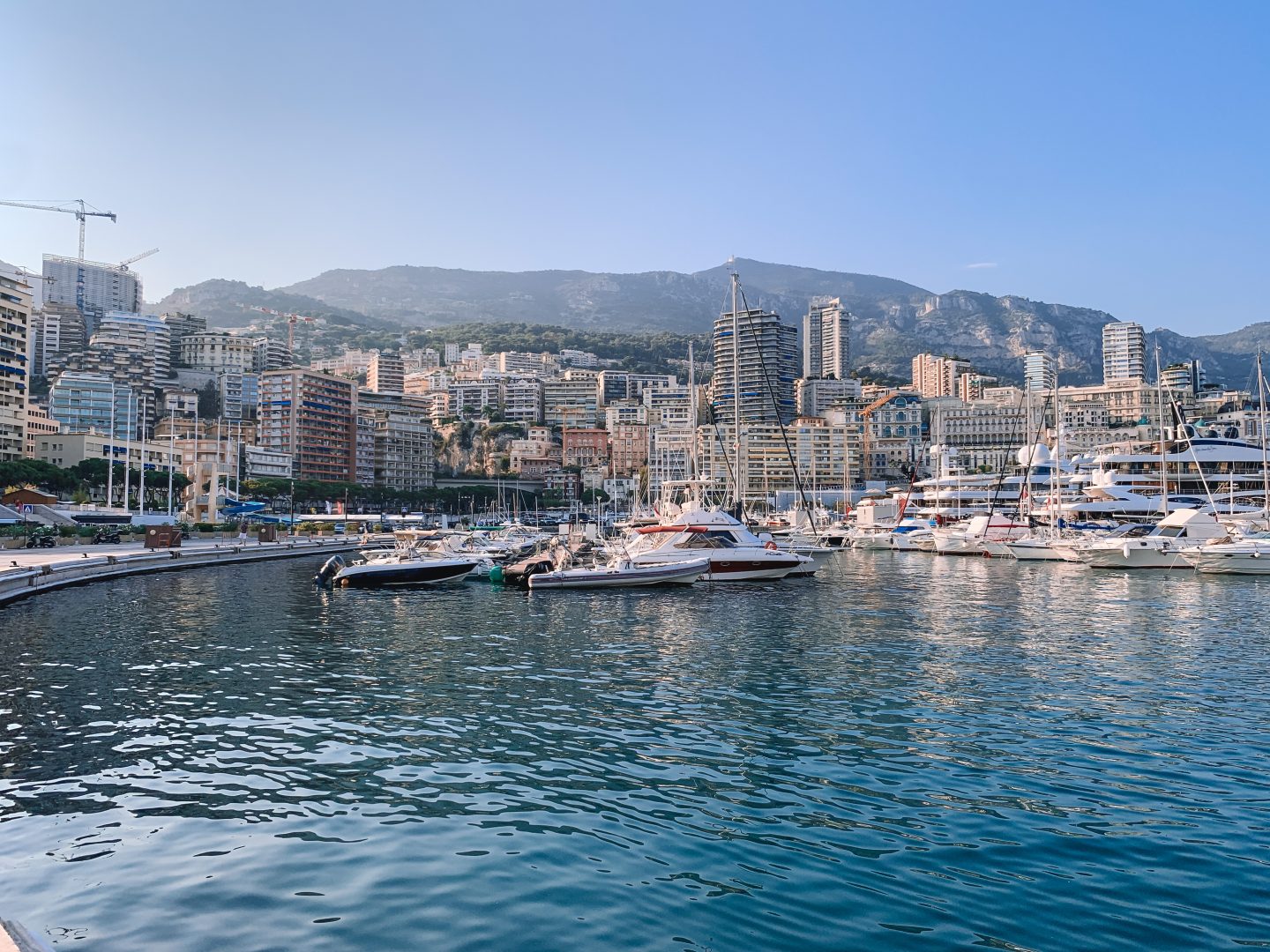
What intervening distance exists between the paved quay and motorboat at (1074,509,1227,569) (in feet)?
169

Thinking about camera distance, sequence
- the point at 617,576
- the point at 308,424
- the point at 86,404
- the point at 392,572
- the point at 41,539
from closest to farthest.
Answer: the point at 617,576 < the point at 392,572 < the point at 41,539 < the point at 86,404 < the point at 308,424

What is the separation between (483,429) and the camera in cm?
19150

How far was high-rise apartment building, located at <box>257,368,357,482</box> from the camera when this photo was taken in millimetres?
154750

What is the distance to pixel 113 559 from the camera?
4362 cm

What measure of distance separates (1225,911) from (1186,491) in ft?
295

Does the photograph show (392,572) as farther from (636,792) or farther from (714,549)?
(636,792)

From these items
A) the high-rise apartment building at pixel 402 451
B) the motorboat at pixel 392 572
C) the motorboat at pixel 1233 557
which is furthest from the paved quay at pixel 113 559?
the high-rise apartment building at pixel 402 451

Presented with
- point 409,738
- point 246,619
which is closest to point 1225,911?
point 409,738

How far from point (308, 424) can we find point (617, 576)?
13246cm

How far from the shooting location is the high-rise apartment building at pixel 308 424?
155 meters

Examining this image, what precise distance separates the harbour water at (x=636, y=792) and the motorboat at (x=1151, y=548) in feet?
102

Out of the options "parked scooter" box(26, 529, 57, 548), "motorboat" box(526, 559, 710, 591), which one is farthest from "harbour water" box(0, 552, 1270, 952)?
"parked scooter" box(26, 529, 57, 548)

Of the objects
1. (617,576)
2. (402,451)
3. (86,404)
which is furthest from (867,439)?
(617,576)

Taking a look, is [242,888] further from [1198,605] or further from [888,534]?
[888,534]
